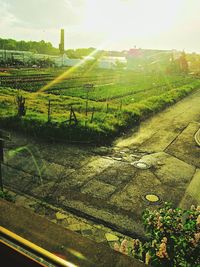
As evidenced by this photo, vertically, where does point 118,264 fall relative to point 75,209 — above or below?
above

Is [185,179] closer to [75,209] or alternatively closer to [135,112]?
[75,209]

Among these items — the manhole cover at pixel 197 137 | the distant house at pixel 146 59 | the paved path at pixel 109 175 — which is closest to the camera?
the paved path at pixel 109 175

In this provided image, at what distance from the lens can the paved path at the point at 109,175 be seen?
7.34 meters

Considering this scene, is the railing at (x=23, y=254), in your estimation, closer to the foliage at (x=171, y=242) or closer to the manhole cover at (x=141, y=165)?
the foliage at (x=171, y=242)

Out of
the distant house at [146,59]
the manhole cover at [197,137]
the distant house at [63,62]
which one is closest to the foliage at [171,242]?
the manhole cover at [197,137]

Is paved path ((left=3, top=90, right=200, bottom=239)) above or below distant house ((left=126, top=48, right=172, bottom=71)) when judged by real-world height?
below

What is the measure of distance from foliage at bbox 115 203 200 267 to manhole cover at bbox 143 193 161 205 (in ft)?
12.1

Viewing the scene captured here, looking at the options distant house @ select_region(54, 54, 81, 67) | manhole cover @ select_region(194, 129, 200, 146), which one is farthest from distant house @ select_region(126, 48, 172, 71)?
manhole cover @ select_region(194, 129, 200, 146)

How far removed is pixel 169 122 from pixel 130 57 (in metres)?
61.7

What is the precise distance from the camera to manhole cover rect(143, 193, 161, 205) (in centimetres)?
780

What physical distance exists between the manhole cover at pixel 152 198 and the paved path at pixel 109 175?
13 centimetres

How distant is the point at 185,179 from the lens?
966 cm

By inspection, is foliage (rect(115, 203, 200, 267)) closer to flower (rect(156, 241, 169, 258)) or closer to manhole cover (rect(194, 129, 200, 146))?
flower (rect(156, 241, 169, 258))

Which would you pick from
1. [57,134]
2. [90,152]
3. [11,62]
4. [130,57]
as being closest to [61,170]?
[90,152]
